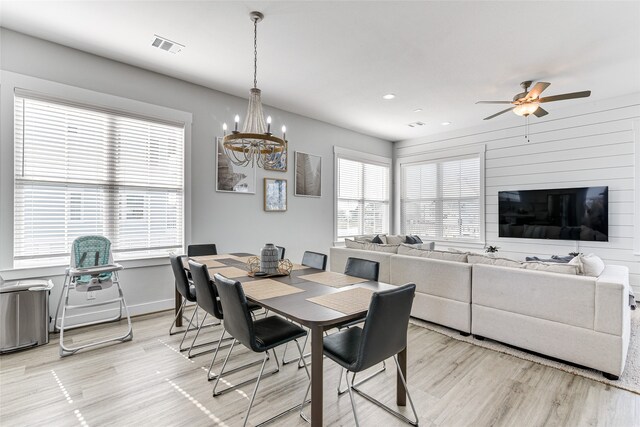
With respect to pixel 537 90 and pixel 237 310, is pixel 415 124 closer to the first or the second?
pixel 537 90

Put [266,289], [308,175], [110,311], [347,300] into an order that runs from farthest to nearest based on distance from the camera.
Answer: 1. [308,175]
2. [110,311]
3. [266,289]
4. [347,300]

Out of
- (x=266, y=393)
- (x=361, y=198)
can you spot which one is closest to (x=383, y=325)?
(x=266, y=393)

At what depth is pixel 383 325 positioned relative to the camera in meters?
1.59

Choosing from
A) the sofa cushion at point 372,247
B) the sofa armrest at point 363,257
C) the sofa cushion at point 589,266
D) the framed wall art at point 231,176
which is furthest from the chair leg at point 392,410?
the framed wall art at point 231,176

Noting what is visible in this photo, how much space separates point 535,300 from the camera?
2627 millimetres

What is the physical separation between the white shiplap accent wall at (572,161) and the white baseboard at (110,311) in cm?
554

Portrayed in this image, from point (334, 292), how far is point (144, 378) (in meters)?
1.65

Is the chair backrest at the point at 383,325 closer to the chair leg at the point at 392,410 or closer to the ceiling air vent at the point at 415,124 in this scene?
the chair leg at the point at 392,410

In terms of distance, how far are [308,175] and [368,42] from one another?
2.69 m

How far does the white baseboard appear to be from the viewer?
324cm

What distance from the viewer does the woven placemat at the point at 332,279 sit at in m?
2.27

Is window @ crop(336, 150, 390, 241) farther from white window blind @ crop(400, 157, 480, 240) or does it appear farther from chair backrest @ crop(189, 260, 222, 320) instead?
chair backrest @ crop(189, 260, 222, 320)

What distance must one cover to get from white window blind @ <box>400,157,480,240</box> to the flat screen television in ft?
2.04

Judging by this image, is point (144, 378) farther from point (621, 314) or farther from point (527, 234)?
point (527, 234)
